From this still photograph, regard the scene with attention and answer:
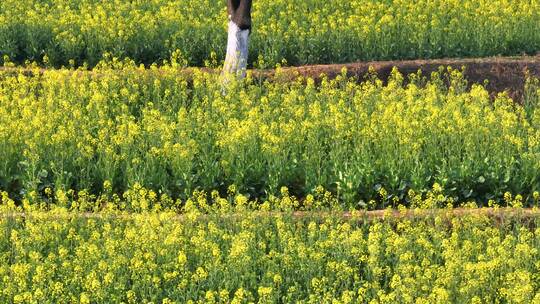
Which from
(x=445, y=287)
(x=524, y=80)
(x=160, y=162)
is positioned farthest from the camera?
(x=524, y=80)

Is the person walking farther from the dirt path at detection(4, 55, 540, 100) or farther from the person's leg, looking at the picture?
the dirt path at detection(4, 55, 540, 100)

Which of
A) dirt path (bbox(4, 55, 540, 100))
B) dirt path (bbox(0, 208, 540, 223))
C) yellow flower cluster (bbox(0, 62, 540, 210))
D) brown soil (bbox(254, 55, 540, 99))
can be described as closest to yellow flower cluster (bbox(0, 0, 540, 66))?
dirt path (bbox(4, 55, 540, 100))

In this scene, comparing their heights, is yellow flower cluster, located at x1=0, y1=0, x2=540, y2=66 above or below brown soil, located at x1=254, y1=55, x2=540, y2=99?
above

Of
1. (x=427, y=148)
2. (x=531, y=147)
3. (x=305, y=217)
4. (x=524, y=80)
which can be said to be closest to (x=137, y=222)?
(x=305, y=217)

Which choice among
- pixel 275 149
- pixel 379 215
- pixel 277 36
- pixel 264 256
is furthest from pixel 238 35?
pixel 264 256

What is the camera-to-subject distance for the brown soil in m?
16.5

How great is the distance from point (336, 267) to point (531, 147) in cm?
378

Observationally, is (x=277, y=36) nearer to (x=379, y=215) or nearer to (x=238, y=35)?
(x=238, y=35)

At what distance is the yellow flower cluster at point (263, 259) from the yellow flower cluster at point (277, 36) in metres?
6.73

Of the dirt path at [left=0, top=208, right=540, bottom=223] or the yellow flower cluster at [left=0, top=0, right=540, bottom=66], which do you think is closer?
the dirt path at [left=0, top=208, right=540, bottom=223]

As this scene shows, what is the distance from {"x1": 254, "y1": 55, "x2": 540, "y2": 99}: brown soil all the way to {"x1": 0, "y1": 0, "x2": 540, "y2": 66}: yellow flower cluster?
1025mm

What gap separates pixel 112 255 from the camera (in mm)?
9961

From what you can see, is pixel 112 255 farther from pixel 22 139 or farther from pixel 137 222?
pixel 22 139

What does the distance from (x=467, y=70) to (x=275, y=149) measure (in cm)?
505
